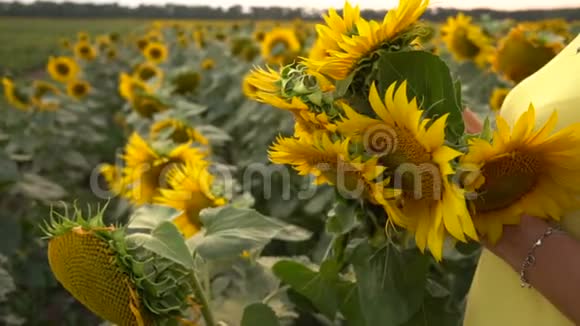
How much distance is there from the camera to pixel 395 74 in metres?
0.58

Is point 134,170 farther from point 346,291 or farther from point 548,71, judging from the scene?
point 548,71

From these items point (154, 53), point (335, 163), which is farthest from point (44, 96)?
point (335, 163)

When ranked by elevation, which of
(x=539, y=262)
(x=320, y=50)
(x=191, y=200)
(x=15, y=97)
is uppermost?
(x=320, y=50)

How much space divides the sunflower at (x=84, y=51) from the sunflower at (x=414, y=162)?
10.7 feet

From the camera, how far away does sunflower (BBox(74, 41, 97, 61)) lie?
143 inches

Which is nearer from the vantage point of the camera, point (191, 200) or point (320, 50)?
point (320, 50)

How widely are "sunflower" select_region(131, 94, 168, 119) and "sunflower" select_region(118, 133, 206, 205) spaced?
74cm

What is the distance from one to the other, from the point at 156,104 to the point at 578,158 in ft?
5.20

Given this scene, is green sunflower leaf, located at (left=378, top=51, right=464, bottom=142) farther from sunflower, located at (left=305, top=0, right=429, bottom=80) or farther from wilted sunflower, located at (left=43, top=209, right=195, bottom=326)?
wilted sunflower, located at (left=43, top=209, right=195, bottom=326)

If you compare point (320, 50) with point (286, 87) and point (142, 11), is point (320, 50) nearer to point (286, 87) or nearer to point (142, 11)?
point (286, 87)

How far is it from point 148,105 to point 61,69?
126 cm

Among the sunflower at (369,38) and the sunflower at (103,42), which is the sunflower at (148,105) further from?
the sunflower at (103,42)

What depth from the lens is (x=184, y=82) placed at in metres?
2.47

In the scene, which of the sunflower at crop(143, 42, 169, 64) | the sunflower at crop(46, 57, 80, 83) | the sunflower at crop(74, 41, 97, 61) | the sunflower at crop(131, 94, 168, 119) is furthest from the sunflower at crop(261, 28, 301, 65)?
the sunflower at crop(74, 41, 97, 61)
